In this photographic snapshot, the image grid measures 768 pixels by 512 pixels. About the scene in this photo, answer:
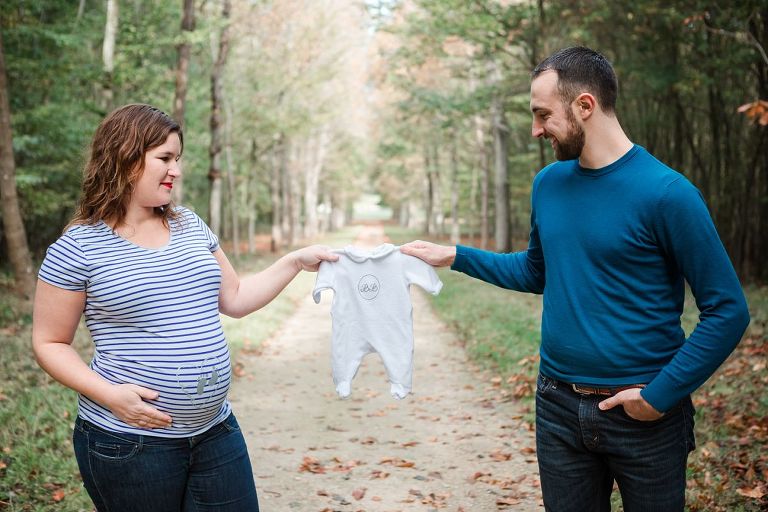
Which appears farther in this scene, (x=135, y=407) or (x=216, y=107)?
(x=216, y=107)

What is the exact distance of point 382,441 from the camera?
7.57 m

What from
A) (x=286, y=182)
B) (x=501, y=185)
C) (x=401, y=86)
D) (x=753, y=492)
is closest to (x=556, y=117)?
(x=753, y=492)

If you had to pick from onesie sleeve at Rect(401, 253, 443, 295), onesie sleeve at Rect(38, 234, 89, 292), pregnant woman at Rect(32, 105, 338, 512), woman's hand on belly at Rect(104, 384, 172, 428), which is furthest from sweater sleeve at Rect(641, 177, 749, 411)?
onesie sleeve at Rect(38, 234, 89, 292)

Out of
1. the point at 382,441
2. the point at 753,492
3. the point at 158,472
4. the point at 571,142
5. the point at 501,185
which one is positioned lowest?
the point at 382,441

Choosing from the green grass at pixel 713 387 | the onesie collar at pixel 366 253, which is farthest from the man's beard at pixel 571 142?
the green grass at pixel 713 387

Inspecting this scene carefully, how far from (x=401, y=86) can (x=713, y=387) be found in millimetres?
19257

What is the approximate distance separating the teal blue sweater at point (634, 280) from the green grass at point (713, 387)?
2.90m

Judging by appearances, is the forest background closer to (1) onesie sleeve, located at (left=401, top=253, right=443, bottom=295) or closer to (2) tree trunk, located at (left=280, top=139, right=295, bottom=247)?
(1) onesie sleeve, located at (left=401, top=253, right=443, bottom=295)

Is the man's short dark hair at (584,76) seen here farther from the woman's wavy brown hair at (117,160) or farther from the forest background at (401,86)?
the forest background at (401,86)

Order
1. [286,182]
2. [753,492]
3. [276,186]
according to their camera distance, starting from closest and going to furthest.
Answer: [753,492] < [276,186] < [286,182]

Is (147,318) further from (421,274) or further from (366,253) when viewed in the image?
(421,274)

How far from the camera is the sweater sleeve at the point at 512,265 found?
10.9 feet

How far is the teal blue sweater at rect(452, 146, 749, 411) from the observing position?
99.9 inches

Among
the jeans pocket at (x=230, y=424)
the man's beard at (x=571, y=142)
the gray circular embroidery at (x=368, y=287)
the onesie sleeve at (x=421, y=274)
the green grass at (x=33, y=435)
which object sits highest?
the man's beard at (x=571, y=142)
